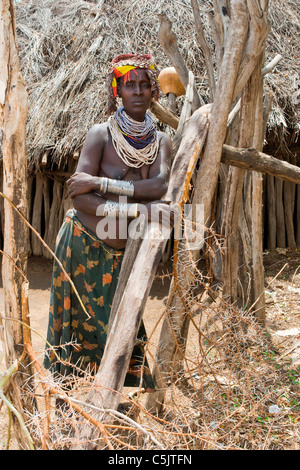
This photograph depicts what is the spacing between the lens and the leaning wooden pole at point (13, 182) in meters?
1.58

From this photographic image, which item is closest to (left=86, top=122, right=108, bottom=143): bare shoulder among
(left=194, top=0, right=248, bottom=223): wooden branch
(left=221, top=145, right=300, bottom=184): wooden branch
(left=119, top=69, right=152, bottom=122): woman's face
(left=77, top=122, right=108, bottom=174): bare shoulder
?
(left=77, top=122, right=108, bottom=174): bare shoulder

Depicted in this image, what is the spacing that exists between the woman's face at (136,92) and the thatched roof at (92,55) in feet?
10.8

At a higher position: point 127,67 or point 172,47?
point 172,47

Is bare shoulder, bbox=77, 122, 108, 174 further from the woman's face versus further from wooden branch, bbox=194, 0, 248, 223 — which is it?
wooden branch, bbox=194, 0, 248, 223

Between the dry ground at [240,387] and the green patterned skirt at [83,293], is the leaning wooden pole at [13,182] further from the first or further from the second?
the green patterned skirt at [83,293]

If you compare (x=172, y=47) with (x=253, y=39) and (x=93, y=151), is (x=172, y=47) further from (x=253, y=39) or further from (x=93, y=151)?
(x=93, y=151)

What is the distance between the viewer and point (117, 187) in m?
2.21

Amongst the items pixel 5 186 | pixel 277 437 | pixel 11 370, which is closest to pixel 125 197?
pixel 5 186

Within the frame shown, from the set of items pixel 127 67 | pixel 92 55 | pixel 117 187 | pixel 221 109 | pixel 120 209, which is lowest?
pixel 120 209

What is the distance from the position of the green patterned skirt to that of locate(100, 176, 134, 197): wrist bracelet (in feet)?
1.08

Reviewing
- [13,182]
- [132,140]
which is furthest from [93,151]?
[13,182]

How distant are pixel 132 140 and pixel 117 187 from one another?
1.04 feet

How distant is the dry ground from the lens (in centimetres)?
199

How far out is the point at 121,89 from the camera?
Result: 2334 millimetres
